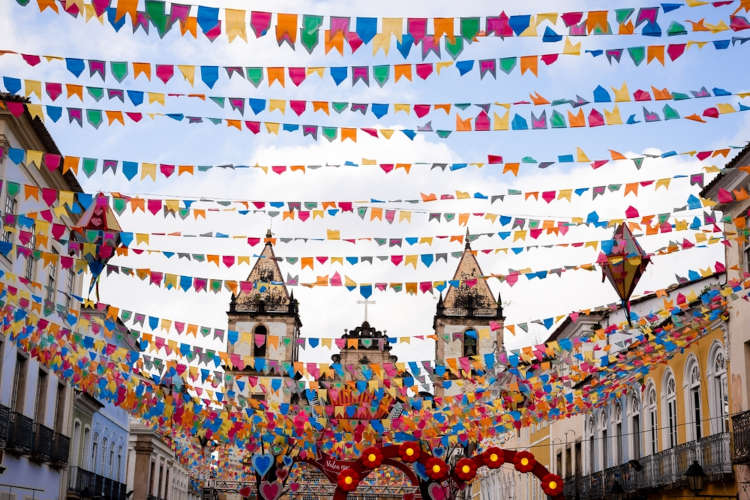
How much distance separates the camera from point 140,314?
16.3 m

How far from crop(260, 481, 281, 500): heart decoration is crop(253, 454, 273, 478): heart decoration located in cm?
25

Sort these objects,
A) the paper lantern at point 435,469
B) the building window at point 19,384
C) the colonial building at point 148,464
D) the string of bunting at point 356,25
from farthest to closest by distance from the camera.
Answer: the colonial building at point 148,464, the building window at point 19,384, the paper lantern at point 435,469, the string of bunting at point 356,25

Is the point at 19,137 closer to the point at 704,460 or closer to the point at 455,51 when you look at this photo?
the point at 455,51

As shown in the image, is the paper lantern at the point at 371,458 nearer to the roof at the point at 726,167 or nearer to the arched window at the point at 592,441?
the roof at the point at 726,167

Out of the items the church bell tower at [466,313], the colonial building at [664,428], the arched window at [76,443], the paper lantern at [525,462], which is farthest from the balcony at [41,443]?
the church bell tower at [466,313]

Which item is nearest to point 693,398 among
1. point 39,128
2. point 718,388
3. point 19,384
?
point 718,388

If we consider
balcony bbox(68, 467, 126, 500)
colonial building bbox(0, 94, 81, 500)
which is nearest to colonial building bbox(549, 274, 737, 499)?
colonial building bbox(0, 94, 81, 500)

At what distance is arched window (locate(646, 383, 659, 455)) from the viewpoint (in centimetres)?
2327

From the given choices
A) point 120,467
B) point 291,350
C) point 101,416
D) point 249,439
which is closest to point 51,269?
point 249,439

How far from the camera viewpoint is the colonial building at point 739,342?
1710 centimetres

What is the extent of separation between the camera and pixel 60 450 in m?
23.5

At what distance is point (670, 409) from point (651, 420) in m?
1.32

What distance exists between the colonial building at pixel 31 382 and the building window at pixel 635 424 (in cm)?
1390

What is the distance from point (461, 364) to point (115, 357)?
6985mm
